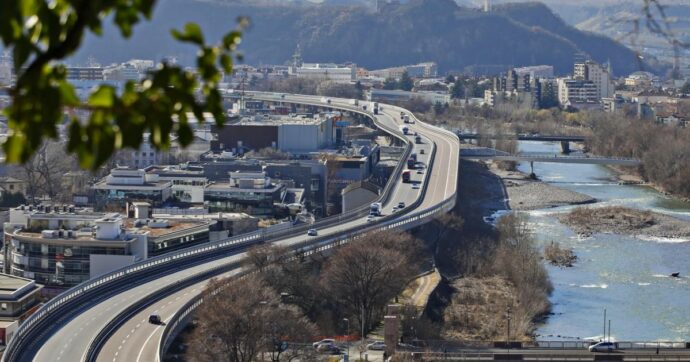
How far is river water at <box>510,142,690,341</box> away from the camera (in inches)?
317

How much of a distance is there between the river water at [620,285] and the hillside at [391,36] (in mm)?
A: 30908

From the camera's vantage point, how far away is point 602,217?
531 inches

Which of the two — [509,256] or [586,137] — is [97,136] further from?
[586,137]

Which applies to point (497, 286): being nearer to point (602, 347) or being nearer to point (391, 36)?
point (602, 347)

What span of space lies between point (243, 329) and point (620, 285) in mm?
4142

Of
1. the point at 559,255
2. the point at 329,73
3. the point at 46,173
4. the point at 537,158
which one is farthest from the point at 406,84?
Result: the point at 559,255

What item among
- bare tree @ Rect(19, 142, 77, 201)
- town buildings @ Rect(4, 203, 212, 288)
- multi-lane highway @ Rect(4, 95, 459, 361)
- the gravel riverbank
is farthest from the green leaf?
the gravel riverbank

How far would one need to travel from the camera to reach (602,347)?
6.89 m

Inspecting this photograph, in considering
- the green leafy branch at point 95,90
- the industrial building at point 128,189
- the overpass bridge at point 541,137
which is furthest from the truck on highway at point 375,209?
the green leafy branch at point 95,90

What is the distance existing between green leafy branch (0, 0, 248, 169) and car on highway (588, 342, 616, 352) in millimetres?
6279

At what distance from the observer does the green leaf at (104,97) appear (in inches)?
29.5

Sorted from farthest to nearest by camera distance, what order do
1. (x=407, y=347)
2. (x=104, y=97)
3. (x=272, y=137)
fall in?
(x=272, y=137) → (x=407, y=347) → (x=104, y=97)

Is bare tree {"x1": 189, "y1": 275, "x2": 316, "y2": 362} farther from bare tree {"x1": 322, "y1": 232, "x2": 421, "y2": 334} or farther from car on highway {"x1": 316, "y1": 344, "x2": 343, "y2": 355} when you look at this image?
bare tree {"x1": 322, "y1": 232, "x2": 421, "y2": 334}

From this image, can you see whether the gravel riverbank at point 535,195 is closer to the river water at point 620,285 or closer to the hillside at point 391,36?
the river water at point 620,285
